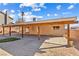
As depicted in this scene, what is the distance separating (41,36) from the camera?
376cm

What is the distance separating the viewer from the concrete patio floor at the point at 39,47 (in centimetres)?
355

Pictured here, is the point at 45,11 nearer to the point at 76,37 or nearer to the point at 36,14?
the point at 36,14

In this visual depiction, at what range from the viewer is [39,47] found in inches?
148

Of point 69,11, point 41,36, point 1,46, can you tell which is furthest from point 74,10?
point 1,46

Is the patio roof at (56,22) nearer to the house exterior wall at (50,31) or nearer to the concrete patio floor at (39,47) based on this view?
the house exterior wall at (50,31)

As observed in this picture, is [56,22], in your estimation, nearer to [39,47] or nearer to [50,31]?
[50,31]

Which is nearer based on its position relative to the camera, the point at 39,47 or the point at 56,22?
the point at 56,22

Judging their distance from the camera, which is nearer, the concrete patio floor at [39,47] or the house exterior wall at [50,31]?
the concrete patio floor at [39,47]

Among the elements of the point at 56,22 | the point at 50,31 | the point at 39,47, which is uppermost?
the point at 56,22

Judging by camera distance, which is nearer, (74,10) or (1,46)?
(74,10)

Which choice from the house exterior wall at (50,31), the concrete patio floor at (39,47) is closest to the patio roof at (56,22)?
the house exterior wall at (50,31)

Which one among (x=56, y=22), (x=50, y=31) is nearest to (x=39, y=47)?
(x=50, y=31)

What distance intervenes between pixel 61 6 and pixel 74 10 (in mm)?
277

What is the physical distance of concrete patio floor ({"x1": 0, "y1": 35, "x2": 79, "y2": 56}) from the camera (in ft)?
11.7
